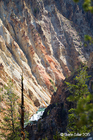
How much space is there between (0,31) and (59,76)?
73.4 feet

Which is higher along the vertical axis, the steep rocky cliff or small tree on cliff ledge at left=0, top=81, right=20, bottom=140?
the steep rocky cliff

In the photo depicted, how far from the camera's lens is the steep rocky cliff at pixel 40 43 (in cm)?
3294

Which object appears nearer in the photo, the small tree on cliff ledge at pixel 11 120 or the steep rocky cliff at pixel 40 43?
the small tree on cliff ledge at pixel 11 120

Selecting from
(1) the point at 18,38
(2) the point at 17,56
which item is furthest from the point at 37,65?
(1) the point at 18,38

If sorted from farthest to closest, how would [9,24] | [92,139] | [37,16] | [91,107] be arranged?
[37,16]
[9,24]
[92,139]
[91,107]

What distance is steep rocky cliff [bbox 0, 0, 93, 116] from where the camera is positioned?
32938 millimetres

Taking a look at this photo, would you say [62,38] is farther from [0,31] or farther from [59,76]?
[0,31]

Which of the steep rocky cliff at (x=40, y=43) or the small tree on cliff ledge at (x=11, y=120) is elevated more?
the steep rocky cliff at (x=40, y=43)

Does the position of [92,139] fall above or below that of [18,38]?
below

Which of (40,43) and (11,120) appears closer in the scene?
(11,120)

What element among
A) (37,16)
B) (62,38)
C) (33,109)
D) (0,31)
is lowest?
(33,109)

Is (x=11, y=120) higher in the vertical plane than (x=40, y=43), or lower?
lower

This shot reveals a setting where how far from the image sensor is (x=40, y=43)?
47.0 meters

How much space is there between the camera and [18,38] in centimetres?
4131
